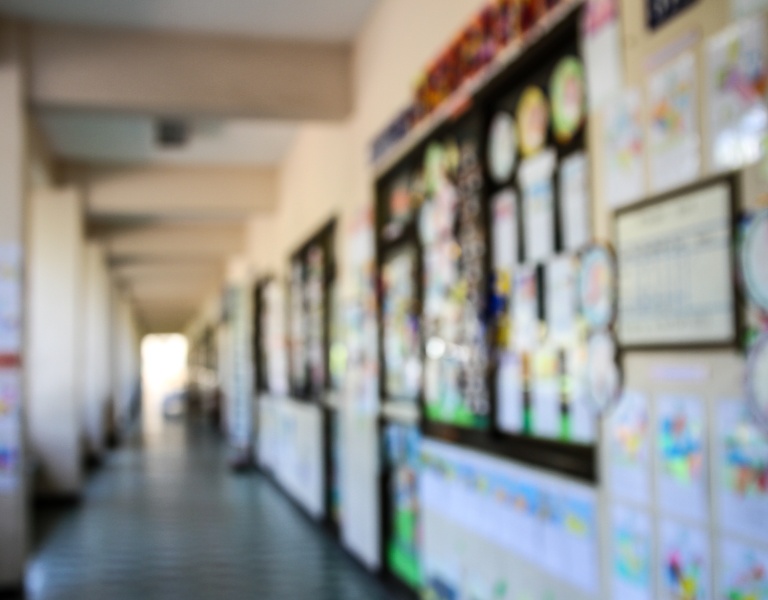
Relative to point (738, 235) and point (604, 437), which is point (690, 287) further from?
point (604, 437)

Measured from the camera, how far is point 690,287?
2.73 m

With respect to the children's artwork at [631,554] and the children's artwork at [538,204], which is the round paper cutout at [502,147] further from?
the children's artwork at [631,554]

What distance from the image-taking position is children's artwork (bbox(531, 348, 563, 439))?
3824 millimetres

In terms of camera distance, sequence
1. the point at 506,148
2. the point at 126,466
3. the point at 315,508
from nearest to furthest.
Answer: the point at 506,148
the point at 315,508
the point at 126,466

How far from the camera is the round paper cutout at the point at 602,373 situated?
10.4 feet

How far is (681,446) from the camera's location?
2764 mm

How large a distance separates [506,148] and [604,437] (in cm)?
167

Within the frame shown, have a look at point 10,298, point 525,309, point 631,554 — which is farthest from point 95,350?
point 631,554

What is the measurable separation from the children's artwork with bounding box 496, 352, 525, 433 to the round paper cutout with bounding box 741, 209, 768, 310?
1.79 meters

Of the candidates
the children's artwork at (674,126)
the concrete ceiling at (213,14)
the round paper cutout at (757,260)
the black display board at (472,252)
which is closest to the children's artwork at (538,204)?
the black display board at (472,252)

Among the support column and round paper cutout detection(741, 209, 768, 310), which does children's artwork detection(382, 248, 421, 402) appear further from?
round paper cutout detection(741, 209, 768, 310)

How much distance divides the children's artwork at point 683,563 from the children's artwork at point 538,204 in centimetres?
140

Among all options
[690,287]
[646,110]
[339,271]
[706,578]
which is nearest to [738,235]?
[690,287]

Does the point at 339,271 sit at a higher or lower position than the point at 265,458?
higher
